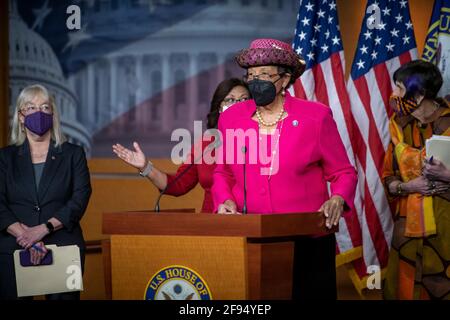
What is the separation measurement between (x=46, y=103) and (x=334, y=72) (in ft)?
7.03

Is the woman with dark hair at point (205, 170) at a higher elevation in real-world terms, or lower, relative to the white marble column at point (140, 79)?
lower

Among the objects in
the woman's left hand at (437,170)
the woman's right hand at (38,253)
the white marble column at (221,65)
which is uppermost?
the white marble column at (221,65)

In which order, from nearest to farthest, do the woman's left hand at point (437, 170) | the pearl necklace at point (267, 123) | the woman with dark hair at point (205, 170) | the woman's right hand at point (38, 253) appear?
the pearl necklace at point (267, 123), the woman with dark hair at point (205, 170), the woman's right hand at point (38, 253), the woman's left hand at point (437, 170)

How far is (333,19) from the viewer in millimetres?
5672

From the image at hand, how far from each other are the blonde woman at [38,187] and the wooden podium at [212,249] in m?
1.19

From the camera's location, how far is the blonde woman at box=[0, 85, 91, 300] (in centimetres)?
421

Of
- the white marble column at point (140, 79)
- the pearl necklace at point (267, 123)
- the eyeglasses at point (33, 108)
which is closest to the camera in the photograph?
the pearl necklace at point (267, 123)

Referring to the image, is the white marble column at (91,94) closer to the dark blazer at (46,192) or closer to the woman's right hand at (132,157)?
the dark blazer at (46,192)

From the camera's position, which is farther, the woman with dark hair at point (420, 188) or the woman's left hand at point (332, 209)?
the woman with dark hair at point (420, 188)

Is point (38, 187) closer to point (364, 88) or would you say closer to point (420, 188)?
point (420, 188)

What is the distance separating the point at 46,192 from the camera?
4.29 metres

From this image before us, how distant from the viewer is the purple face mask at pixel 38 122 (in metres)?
4.25

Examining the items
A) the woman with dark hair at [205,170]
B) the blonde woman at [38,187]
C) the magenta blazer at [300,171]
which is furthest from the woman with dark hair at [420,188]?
the blonde woman at [38,187]

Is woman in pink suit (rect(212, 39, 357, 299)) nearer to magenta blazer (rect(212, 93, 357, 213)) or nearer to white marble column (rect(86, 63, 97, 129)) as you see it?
magenta blazer (rect(212, 93, 357, 213))
